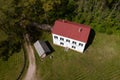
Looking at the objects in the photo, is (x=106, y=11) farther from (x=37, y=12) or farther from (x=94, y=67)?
(x=37, y=12)

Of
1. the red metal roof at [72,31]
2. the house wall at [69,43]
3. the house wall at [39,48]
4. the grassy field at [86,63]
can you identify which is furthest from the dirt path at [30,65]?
the red metal roof at [72,31]

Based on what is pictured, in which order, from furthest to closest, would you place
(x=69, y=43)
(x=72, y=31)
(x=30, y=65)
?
(x=69, y=43)
(x=30, y=65)
(x=72, y=31)

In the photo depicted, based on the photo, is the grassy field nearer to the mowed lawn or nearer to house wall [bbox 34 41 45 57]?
house wall [bbox 34 41 45 57]

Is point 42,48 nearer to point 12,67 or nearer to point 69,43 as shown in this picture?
point 69,43

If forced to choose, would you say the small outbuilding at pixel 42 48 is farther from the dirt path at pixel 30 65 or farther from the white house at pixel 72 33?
the white house at pixel 72 33

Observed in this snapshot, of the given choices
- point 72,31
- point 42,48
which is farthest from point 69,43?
point 42,48
